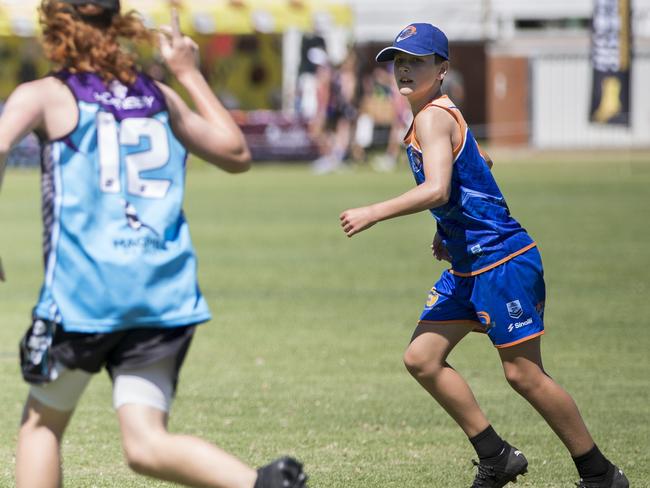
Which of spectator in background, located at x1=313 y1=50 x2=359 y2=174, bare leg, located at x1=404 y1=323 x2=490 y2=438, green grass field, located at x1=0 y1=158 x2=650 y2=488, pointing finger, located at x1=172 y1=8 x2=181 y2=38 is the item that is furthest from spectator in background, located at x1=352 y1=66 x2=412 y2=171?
pointing finger, located at x1=172 y1=8 x2=181 y2=38

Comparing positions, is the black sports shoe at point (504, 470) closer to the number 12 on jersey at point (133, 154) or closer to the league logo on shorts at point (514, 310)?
the league logo on shorts at point (514, 310)

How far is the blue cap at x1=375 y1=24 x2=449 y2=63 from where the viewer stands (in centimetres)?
531

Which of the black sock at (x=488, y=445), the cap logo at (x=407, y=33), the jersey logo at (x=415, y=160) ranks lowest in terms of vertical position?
the black sock at (x=488, y=445)

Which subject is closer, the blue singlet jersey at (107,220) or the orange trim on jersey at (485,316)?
the blue singlet jersey at (107,220)

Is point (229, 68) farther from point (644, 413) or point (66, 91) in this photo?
point (66, 91)

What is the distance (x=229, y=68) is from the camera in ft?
115

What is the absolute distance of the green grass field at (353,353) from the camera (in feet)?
21.0

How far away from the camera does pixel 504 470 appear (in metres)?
5.57

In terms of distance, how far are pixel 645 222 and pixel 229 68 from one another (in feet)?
64.1

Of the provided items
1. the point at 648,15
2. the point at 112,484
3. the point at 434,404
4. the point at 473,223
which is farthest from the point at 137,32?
the point at 648,15

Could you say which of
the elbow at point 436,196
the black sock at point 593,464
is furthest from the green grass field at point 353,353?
the elbow at point 436,196

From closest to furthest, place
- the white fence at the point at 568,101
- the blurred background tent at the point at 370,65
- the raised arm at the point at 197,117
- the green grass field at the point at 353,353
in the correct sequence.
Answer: the raised arm at the point at 197,117
the green grass field at the point at 353,353
the blurred background tent at the point at 370,65
the white fence at the point at 568,101

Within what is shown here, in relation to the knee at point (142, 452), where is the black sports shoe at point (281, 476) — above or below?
below

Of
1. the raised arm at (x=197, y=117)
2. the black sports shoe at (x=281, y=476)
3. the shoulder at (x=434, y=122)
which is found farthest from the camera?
the shoulder at (x=434, y=122)
